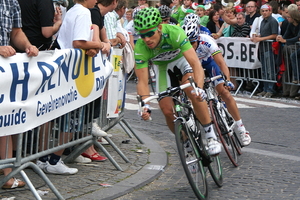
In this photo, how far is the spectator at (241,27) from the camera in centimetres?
1479

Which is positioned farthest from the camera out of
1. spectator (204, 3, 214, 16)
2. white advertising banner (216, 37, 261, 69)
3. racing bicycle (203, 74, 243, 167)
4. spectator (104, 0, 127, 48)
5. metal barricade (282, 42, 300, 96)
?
spectator (204, 3, 214, 16)

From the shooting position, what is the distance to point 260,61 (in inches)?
561

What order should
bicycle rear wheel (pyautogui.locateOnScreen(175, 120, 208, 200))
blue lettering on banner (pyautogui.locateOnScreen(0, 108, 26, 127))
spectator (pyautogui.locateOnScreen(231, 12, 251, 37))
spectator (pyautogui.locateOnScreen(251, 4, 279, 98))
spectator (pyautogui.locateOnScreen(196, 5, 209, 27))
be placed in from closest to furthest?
blue lettering on banner (pyautogui.locateOnScreen(0, 108, 26, 127)) → bicycle rear wheel (pyautogui.locateOnScreen(175, 120, 208, 200)) → spectator (pyautogui.locateOnScreen(251, 4, 279, 98)) → spectator (pyautogui.locateOnScreen(231, 12, 251, 37)) → spectator (pyautogui.locateOnScreen(196, 5, 209, 27))

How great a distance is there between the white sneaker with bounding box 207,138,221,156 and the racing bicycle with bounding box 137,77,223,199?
8cm

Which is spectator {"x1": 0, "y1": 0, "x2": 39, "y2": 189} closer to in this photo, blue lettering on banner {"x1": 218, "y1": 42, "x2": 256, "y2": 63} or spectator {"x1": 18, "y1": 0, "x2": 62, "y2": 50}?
spectator {"x1": 18, "y1": 0, "x2": 62, "y2": 50}

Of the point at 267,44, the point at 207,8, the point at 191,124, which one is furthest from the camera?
the point at 207,8

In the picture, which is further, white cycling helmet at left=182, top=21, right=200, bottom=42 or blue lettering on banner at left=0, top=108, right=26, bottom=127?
white cycling helmet at left=182, top=21, right=200, bottom=42

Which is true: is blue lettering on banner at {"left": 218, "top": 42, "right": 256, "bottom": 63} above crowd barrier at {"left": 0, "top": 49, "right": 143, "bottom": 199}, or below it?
below

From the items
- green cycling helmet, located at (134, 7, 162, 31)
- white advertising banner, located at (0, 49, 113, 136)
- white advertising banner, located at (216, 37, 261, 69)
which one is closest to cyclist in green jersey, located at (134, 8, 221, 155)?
green cycling helmet, located at (134, 7, 162, 31)

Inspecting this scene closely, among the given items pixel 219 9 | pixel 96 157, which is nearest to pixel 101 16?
pixel 96 157

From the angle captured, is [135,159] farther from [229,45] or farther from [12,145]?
[229,45]

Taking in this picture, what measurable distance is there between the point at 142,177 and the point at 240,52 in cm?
853

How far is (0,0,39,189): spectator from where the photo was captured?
17.6 ft

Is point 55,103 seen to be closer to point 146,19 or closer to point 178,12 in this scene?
point 146,19
